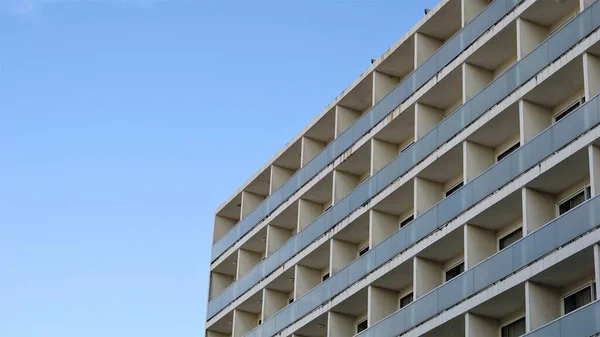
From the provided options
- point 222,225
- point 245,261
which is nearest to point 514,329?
point 245,261

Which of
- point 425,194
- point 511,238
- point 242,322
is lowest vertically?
point 511,238

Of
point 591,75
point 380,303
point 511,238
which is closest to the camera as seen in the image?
point 591,75

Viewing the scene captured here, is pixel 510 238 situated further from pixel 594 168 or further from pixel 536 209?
pixel 594 168

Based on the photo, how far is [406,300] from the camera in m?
49.4

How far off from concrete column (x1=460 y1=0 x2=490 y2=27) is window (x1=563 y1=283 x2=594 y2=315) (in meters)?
13.2

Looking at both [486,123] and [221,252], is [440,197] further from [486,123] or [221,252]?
[221,252]

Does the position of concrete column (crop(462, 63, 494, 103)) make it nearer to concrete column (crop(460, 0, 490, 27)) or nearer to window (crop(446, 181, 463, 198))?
concrete column (crop(460, 0, 490, 27))

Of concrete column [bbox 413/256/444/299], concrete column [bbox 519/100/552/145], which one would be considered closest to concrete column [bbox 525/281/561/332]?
concrete column [bbox 519/100/552/145]

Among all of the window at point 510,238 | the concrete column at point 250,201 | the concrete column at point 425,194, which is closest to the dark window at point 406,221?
the concrete column at point 425,194

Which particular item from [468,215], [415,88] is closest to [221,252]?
[415,88]

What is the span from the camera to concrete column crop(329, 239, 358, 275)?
5325 cm

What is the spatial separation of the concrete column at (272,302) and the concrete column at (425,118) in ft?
42.2

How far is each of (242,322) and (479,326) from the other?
20.5 m

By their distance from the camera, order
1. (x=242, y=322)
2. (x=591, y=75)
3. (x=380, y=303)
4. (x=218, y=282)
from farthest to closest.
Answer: (x=218, y=282) < (x=242, y=322) < (x=380, y=303) < (x=591, y=75)
